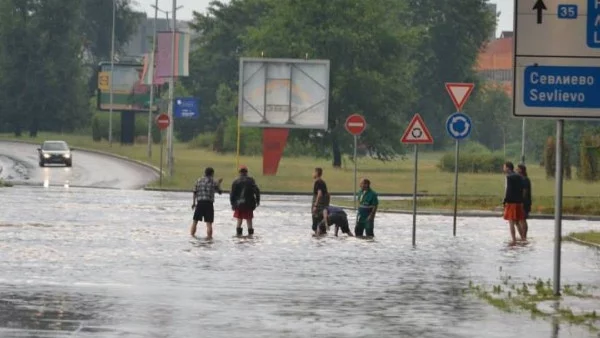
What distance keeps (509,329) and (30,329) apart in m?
4.78

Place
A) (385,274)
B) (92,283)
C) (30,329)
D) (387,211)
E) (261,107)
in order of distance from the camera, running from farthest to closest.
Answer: (261,107), (387,211), (385,274), (92,283), (30,329)

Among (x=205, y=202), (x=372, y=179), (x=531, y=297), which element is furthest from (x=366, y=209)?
(x=372, y=179)

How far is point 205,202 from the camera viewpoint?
3341 cm

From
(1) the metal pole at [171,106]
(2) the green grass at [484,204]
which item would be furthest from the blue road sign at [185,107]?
(2) the green grass at [484,204]

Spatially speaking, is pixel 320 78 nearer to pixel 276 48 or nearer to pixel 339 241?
pixel 276 48

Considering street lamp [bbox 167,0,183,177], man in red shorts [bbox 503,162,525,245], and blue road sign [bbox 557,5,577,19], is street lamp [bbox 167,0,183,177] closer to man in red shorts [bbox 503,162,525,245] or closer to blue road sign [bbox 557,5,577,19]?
man in red shorts [bbox 503,162,525,245]

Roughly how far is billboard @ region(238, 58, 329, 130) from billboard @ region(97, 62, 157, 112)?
45382mm

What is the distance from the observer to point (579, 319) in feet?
58.4

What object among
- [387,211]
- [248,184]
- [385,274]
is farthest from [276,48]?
[385,274]

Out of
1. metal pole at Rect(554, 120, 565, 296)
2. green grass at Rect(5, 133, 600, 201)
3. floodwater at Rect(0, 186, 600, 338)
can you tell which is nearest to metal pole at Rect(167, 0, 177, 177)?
green grass at Rect(5, 133, 600, 201)

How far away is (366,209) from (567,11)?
14382mm

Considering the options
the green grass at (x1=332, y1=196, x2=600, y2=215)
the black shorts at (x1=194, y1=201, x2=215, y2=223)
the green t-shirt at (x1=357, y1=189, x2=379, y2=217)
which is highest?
the green t-shirt at (x1=357, y1=189, x2=379, y2=217)

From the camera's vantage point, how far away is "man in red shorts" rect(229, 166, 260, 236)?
3419cm

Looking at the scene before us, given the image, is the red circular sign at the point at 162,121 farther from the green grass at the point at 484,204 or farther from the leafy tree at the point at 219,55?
the leafy tree at the point at 219,55
